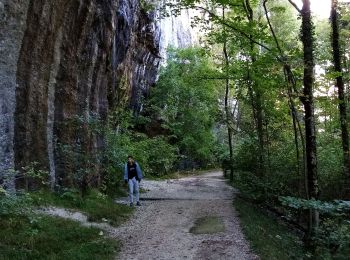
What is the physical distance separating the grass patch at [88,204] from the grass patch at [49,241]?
1300mm

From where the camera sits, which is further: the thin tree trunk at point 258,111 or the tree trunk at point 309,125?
the thin tree trunk at point 258,111

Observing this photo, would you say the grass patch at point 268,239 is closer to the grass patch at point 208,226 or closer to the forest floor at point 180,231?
the forest floor at point 180,231

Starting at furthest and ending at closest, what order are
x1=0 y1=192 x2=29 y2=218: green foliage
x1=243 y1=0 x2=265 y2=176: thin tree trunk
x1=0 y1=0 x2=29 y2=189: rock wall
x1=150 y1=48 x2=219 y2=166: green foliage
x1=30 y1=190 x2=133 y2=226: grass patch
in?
x1=150 y1=48 x2=219 y2=166: green foliage, x1=243 y1=0 x2=265 y2=176: thin tree trunk, x1=30 y1=190 x2=133 y2=226: grass patch, x1=0 y1=0 x2=29 y2=189: rock wall, x1=0 y1=192 x2=29 y2=218: green foliage

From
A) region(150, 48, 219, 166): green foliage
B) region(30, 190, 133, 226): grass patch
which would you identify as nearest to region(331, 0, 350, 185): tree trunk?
region(30, 190, 133, 226): grass patch

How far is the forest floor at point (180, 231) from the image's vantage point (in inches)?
320

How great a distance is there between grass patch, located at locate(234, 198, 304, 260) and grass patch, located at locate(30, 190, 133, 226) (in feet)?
12.1

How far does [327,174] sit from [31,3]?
37.3 feet

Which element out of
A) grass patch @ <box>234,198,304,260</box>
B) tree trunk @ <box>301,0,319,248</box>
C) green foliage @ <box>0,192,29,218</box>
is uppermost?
tree trunk @ <box>301,0,319,248</box>

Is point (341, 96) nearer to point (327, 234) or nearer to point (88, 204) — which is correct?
point (327, 234)

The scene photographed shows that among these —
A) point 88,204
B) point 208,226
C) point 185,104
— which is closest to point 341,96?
point 208,226

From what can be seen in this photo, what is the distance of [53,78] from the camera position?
1198 centimetres

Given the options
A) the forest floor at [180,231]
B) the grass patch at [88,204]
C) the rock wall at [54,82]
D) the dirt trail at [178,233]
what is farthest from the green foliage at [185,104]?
the grass patch at [88,204]

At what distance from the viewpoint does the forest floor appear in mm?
8141

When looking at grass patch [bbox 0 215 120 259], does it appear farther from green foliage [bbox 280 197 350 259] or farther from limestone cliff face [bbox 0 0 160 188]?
green foliage [bbox 280 197 350 259]
